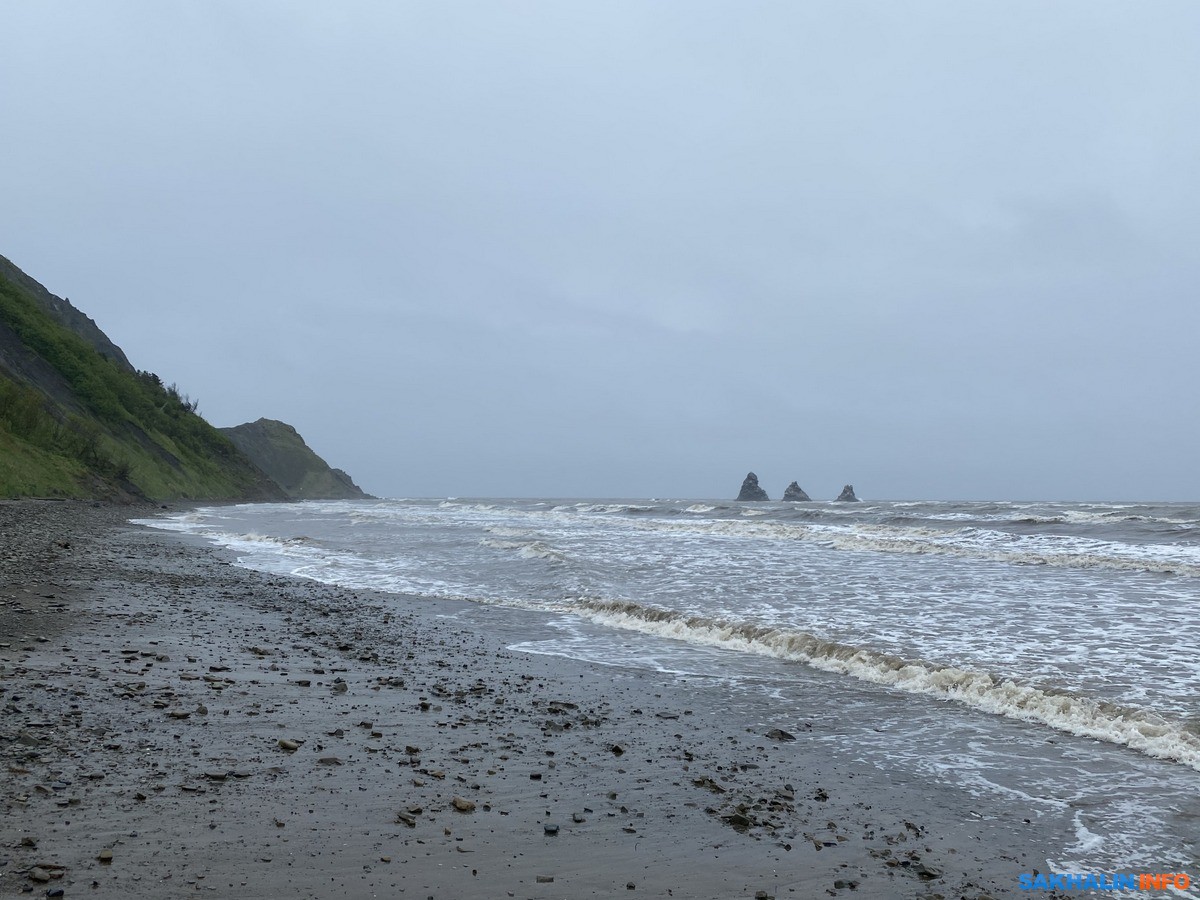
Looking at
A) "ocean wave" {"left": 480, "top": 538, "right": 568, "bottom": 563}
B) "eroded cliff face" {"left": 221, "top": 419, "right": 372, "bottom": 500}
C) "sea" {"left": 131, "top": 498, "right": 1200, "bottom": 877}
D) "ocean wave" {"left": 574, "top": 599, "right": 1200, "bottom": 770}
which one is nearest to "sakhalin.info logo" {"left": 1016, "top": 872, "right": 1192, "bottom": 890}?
"sea" {"left": 131, "top": 498, "right": 1200, "bottom": 877}

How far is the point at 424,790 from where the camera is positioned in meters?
6.05

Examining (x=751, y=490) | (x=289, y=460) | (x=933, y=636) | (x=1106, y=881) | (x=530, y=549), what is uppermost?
(x=289, y=460)

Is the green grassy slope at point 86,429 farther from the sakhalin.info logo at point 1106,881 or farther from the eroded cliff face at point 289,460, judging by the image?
the eroded cliff face at point 289,460

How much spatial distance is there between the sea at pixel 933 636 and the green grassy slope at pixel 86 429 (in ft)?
70.2

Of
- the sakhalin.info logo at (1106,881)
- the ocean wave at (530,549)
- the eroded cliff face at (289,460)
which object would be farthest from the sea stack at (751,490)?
the sakhalin.info logo at (1106,881)

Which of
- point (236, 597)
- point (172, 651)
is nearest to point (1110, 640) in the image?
point (172, 651)

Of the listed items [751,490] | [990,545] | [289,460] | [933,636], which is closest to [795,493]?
[751,490]

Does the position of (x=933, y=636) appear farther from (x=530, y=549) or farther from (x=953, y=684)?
(x=530, y=549)

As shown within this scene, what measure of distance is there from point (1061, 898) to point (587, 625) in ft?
35.5

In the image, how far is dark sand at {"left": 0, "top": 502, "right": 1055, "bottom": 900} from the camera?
468 centimetres

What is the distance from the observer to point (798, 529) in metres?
39.5

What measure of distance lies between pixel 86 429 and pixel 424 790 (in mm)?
66350

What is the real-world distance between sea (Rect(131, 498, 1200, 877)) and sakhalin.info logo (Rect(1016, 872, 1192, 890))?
13 centimetres

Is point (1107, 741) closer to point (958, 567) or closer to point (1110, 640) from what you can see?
point (1110, 640)
